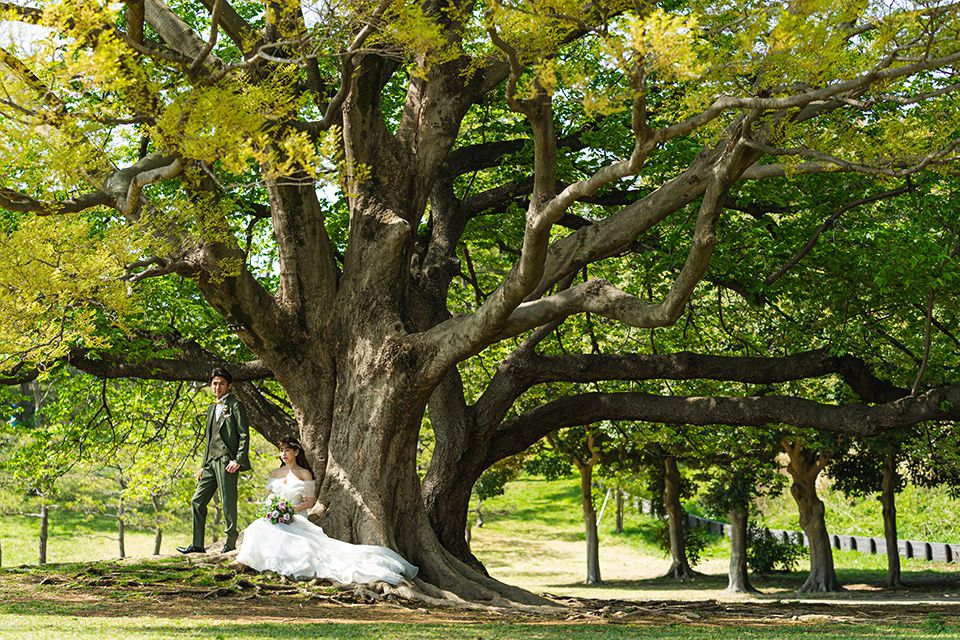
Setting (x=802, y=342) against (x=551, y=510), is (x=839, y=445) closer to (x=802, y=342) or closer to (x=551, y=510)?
(x=802, y=342)

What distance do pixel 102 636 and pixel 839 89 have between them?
7.02 m

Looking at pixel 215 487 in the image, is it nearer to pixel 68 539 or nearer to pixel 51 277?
pixel 51 277

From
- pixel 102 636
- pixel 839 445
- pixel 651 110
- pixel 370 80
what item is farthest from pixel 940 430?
pixel 102 636

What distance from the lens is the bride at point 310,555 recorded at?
37.3 ft

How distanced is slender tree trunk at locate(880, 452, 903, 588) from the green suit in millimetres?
17718

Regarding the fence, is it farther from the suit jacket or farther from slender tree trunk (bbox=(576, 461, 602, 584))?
the suit jacket

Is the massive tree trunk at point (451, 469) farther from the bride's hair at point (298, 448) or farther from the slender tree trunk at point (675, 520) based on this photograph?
the slender tree trunk at point (675, 520)

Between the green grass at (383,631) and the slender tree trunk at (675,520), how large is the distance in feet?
59.0

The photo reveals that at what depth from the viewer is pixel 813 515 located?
2452 centimetres

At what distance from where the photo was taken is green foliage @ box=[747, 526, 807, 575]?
29.6 metres

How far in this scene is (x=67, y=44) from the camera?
739 cm

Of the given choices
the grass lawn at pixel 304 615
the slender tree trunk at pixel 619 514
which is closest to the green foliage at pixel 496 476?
the slender tree trunk at pixel 619 514

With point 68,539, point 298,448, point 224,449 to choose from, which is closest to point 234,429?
point 224,449

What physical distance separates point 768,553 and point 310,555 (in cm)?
2138
